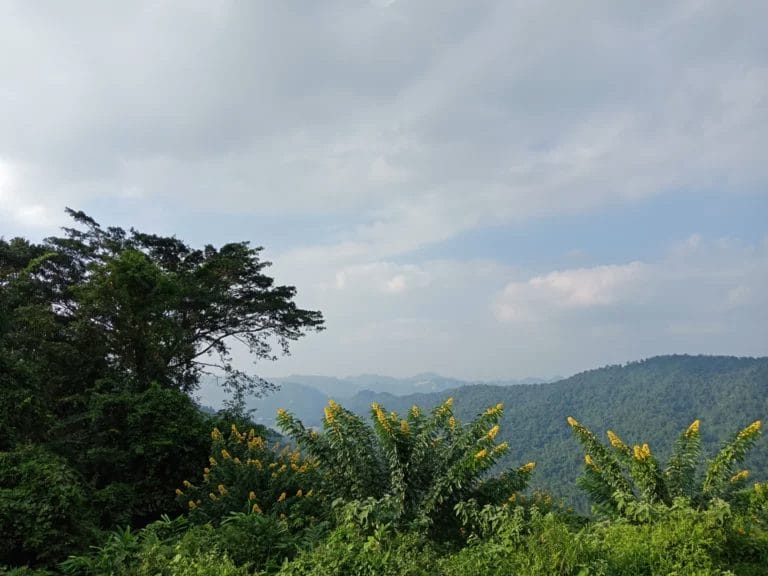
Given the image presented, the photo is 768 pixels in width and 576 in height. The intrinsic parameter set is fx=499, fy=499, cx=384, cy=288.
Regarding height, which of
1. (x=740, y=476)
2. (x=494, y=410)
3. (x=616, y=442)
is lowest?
(x=740, y=476)

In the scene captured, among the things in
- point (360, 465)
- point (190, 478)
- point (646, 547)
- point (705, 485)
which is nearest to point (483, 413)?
point (360, 465)

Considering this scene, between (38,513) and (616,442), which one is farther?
(616,442)

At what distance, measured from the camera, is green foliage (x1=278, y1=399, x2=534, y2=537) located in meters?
5.90

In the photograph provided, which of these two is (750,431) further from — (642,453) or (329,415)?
(329,415)

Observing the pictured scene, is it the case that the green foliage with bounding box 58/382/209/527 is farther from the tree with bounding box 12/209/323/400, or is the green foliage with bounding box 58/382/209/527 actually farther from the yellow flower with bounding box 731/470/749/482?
the yellow flower with bounding box 731/470/749/482

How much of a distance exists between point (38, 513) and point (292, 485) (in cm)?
328

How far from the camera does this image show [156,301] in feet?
40.3

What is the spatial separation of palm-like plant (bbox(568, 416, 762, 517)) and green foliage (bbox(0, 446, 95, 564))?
7018mm

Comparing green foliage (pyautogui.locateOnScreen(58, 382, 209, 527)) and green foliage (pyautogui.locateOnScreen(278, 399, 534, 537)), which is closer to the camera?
green foliage (pyautogui.locateOnScreen(278, 399, 534, 537))

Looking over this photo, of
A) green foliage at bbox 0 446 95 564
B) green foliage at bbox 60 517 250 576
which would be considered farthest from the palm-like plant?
green foliage at bbox 0 446 95 564

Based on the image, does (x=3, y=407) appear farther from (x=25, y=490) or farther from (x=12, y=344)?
(x=12, y=344)

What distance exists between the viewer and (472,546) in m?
4.93

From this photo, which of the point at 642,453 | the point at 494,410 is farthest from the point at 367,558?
the point at 642,453

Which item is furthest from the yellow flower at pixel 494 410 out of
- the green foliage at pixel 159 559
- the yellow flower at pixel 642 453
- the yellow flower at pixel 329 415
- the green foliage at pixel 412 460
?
the green foliage at pixel 159 559
